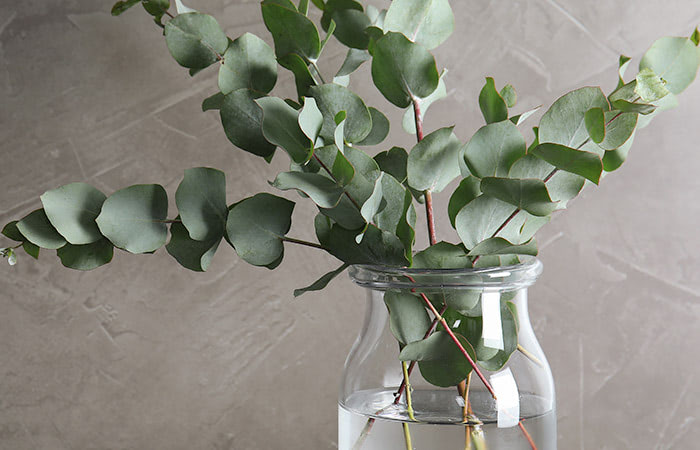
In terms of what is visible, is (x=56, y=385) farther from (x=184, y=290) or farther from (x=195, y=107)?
(x=195, y=107)

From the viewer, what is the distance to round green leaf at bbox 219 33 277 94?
40cm

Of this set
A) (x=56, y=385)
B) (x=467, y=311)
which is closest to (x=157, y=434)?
(x=56, y=385)

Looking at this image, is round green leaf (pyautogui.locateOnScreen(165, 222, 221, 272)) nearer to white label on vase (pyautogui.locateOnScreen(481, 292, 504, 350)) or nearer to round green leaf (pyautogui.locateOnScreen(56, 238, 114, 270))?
round green leaf (pyautogui.locateOnScreen(56, 238, 114, 270))

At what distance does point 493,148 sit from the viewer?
369 mm

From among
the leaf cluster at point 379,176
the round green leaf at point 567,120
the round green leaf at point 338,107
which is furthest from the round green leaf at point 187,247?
the round green leaf at point 567,120

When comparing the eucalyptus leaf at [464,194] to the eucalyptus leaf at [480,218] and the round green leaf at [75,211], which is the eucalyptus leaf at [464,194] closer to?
the eucalyptus leaf at [480,218]

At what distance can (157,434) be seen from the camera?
26.8 inches

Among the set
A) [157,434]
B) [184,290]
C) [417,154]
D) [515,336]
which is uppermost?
[417,154]

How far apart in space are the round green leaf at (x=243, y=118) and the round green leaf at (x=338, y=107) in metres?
0.04

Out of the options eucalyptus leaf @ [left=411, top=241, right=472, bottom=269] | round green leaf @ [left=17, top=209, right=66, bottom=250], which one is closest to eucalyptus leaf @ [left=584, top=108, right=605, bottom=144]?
eucalyptus leaf @ [left=411, top=241, right=472, bottom=269]

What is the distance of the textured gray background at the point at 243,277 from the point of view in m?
0.66

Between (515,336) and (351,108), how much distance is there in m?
0.17

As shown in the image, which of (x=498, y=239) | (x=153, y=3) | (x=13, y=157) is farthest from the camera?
Result: (x=13, y=157)

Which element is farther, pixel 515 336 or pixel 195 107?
pixel 195 107
